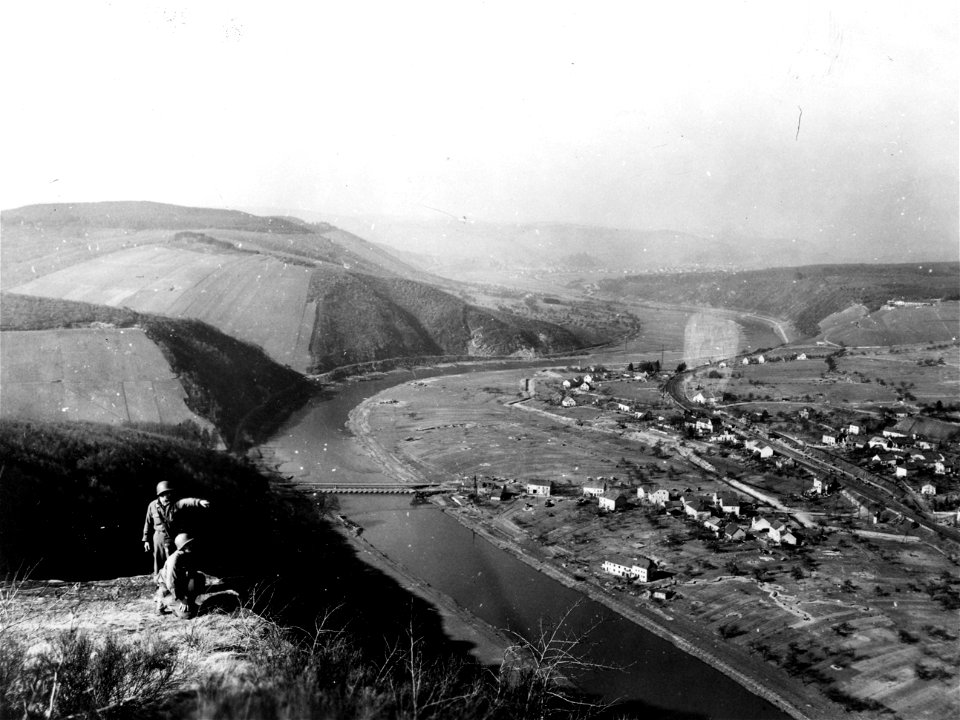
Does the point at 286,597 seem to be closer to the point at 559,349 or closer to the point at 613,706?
the point at 613,706

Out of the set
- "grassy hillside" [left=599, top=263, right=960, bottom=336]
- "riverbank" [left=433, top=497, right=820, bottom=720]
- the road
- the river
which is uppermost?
"grassy hillside" [left=599, top=263, right=960, bottom=336]

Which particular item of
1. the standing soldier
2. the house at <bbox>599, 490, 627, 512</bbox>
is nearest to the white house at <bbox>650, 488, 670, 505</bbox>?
the house at <bbox>599, 490, 627, 512</bbox>

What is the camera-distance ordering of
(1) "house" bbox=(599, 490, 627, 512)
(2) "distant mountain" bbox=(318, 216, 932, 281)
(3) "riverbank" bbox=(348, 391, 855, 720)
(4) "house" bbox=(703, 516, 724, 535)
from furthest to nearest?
(2) "distant mountain" bbox=(318, 216, 932, 281)
(1) "house" bbox=(599, 490, 627, 512)
(4) "house" bbox=(703, 516, 724, 535)
(3) "riverbank" bbox=(348, 391, 855, 720)

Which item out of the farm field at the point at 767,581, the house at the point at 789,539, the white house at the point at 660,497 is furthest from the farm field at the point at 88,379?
the house at the point at 789,539

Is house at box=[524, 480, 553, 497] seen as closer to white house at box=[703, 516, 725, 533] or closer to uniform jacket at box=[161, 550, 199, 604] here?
white house at box=[703, 516, 725, 533]

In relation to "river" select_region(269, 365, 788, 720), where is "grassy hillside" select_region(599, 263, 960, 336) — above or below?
above

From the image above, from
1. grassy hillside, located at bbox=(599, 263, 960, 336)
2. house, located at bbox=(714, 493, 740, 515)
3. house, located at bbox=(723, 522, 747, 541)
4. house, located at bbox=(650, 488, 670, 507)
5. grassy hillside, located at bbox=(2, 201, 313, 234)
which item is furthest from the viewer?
grassy hillside, located at bbox=(599, 263, 960, 336)
